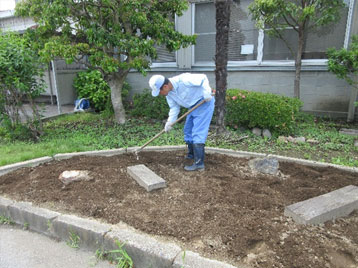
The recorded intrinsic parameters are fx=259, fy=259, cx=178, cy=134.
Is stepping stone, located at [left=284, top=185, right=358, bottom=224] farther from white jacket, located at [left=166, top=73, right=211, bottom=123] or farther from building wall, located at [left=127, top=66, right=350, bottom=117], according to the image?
building wall, located at [left=127, top=66, right=350, bottom=117]

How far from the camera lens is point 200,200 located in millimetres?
2854

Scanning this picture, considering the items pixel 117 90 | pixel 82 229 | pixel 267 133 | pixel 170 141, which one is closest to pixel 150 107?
pixel 117 90

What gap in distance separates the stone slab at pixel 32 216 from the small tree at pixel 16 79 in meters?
2.58

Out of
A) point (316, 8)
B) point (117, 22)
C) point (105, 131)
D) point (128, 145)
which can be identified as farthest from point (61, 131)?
point (316, 8)

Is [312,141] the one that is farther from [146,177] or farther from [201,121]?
[146,177]

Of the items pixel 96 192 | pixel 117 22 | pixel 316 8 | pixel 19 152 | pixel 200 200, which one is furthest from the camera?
pixel 316 8

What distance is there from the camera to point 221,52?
460 centimetres

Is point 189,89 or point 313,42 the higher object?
point 313,42

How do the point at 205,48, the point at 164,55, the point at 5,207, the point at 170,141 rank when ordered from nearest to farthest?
1. the point at 5,207
2. the point at 170,141
3. the point at 205,48
4. the point at 164,55

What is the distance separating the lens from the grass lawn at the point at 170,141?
169 inches

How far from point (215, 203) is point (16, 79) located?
408 cm

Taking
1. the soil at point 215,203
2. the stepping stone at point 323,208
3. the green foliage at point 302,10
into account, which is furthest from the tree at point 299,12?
the stepping stone at point 323,208

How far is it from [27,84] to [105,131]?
1.73 metres

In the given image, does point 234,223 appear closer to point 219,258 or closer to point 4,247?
point 219,258
